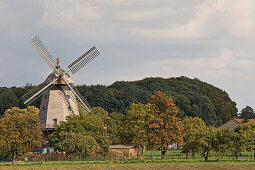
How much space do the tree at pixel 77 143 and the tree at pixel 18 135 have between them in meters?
3.61

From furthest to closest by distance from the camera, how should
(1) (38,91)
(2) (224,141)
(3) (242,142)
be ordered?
(1) (38,91) → (2) (224,141) → (3) (242,142)

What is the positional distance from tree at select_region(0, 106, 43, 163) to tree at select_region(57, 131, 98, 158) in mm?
3611

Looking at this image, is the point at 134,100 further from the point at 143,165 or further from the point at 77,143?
the point at 143,165

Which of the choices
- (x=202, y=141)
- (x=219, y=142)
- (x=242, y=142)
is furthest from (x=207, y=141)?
(x=242, y=142)

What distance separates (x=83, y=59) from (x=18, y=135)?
72.6ft

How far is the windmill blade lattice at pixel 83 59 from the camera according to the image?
323 ft

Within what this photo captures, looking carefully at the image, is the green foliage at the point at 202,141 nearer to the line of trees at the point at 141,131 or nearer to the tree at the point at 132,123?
the line of trees at the point at 141,131

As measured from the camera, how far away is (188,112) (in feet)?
596

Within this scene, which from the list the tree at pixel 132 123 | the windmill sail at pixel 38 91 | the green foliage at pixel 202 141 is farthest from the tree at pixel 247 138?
the windmill sail at pixel 38 91

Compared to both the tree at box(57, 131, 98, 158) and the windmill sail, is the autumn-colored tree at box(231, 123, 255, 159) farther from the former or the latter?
the windmill sail

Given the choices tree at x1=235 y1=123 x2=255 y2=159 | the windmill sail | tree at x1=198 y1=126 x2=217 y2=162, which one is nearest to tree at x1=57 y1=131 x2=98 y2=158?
the windmill sail

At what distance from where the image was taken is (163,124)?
8231 centimetres

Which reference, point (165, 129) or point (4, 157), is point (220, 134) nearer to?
point (165, 129)

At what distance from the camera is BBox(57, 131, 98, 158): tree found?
275ft
